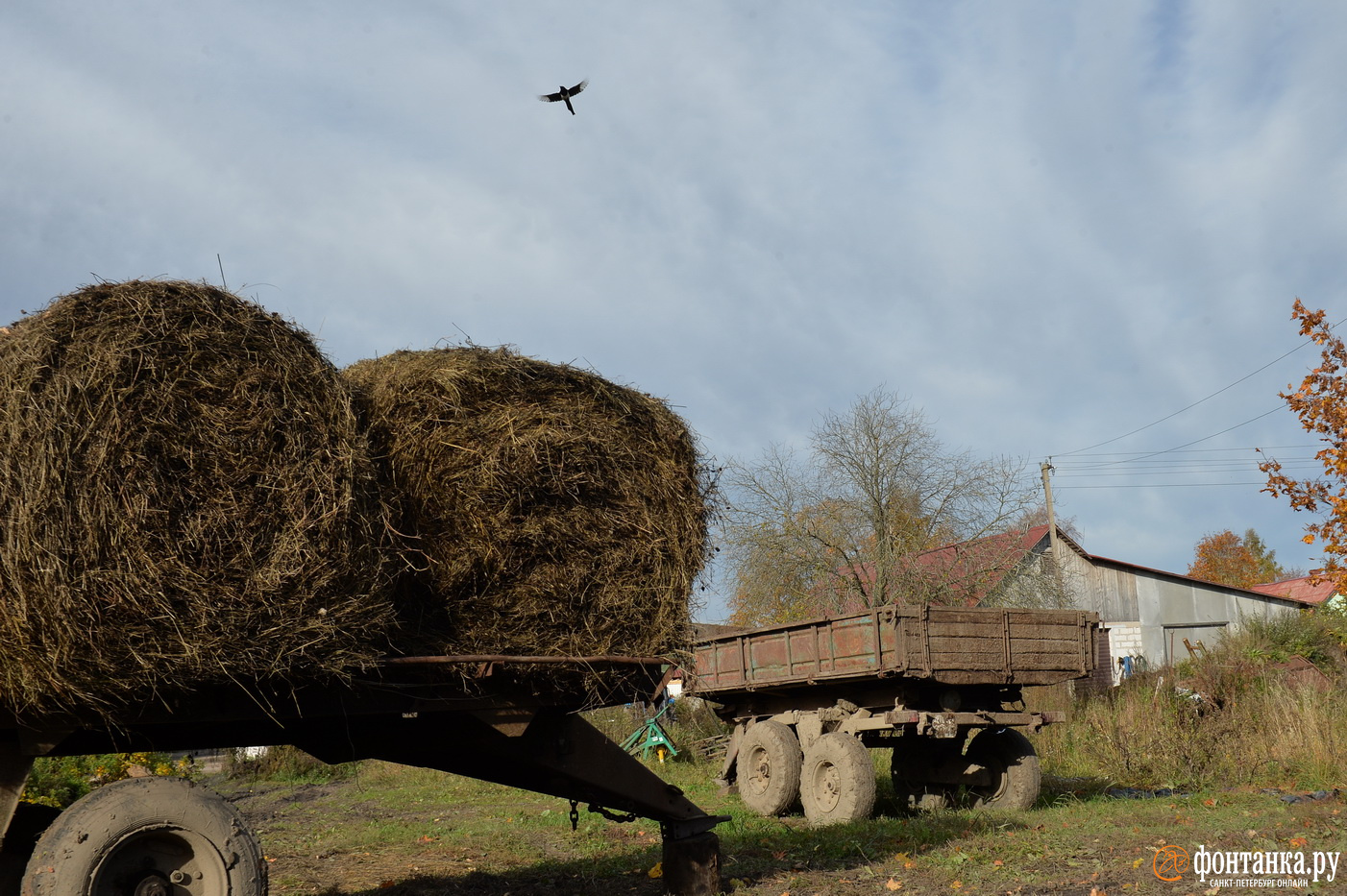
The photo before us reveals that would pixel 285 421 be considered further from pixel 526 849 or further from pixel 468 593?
pixel 526 849

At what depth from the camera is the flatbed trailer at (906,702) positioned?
33.0 ft

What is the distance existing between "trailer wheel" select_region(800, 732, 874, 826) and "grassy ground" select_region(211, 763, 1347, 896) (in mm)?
324

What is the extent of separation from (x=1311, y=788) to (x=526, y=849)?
8905mm

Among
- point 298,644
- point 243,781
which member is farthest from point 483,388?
point 243,781

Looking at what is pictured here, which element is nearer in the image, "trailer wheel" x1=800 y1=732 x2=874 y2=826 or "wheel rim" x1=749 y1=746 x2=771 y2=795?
"trailer wheel" x1=800 y1=732 x2=874 y2=826

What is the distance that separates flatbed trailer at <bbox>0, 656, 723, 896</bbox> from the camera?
153 inches

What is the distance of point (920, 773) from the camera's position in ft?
36.9

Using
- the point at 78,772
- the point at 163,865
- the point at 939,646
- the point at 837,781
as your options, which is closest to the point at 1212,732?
the point at 939,646

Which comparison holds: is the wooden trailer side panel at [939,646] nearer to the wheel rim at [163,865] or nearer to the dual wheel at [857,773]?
the dual wheel at [857,773]

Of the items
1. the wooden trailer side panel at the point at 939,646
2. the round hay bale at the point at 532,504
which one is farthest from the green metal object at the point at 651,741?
the round hay bale at the point at 532,504

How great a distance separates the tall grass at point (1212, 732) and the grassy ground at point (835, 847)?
0.97 meters

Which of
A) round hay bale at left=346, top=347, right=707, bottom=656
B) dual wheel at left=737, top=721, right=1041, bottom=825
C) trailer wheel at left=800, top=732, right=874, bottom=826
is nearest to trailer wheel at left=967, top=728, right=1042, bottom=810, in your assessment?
dual wheel at left=737, top=721, right=1041, bottom=825

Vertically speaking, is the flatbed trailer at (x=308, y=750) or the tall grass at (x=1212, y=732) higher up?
the flatbed trailer at (x=308, y=750)

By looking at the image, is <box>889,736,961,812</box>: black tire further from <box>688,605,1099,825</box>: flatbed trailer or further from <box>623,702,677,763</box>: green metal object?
<box>623,702,677,763</box>: green metal object
